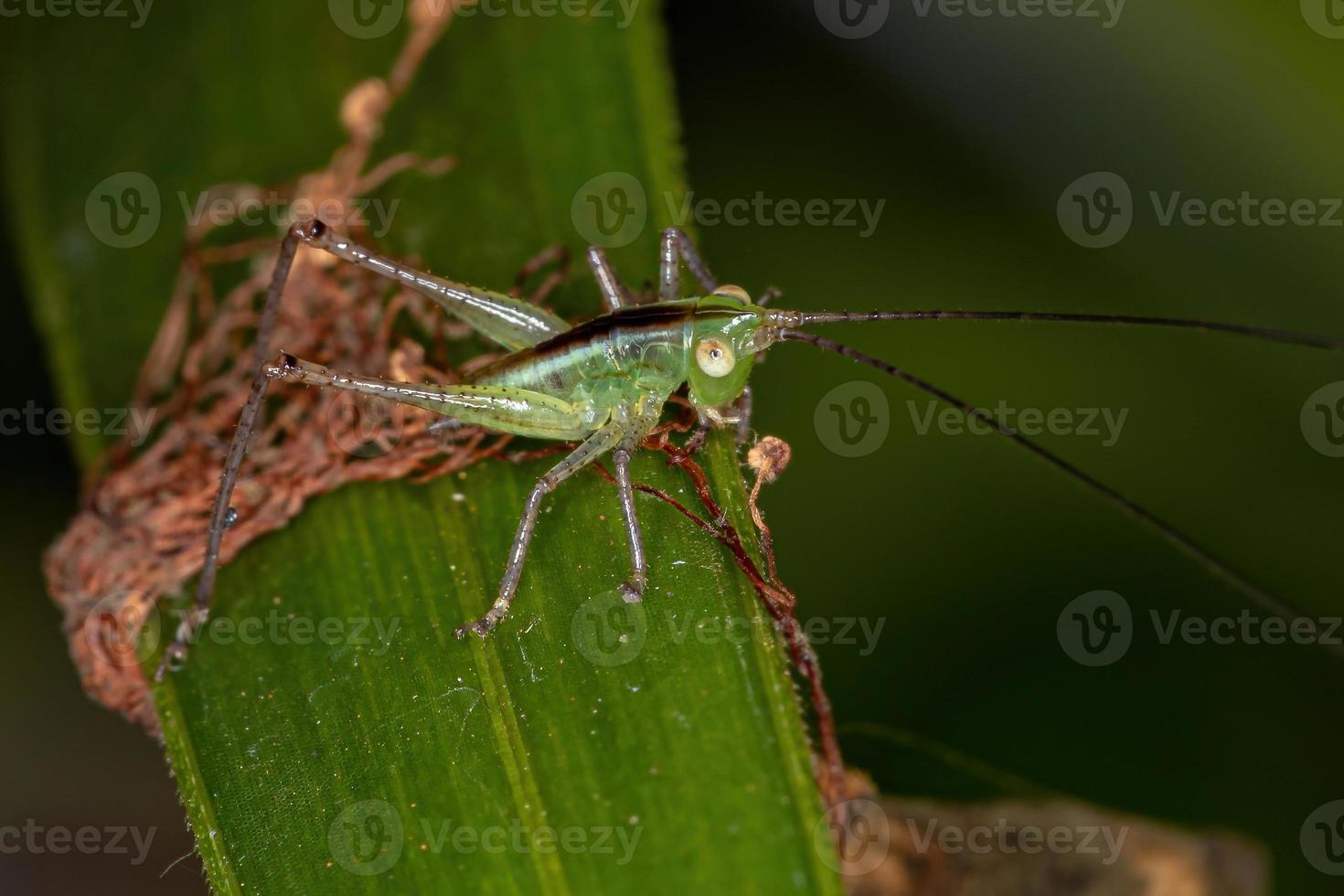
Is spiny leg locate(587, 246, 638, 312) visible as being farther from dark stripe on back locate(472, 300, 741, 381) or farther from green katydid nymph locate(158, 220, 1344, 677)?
dark stripe on back locate(472, 300, 741, 381)

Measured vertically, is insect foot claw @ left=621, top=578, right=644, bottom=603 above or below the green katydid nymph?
below

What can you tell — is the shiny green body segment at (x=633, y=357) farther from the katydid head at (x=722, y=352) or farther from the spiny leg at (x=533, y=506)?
the spiny leg at (x=533, y=506)

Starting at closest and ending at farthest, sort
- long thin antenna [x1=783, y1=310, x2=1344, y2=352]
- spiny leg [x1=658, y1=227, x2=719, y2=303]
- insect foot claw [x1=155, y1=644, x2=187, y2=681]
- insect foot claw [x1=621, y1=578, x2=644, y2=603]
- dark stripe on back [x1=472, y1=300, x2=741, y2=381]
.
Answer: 1. long thin antenna [x1=783, y1=310, x2=1344, y2=352]
2. insect foot claw [x1=621, y1=578, x2=644, y2=603]
3. insect foot claw [x1=155, y1=644, x2=187, y2=681]
4. dark stripe on back [x1=472, y1=300, x2=741, y2=381]
5. spiny leg [x1=658, y1=227, x2=719, y2=303]

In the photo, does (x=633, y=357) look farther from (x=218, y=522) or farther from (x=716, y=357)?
(x=218, y=522)

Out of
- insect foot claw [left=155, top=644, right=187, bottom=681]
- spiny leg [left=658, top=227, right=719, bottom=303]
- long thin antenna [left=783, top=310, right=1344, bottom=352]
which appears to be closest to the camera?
long thin antenna [left=783, top=310, right=1344, bottom=352]

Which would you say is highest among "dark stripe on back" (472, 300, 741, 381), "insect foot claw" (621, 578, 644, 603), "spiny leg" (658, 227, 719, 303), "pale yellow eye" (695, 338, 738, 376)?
"spiny leg" (658, 227, 719, 303)

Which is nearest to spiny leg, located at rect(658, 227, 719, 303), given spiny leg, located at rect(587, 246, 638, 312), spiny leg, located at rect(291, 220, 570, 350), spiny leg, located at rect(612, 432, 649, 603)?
spiny leg, located at rect(587, 246, 638, 312)
